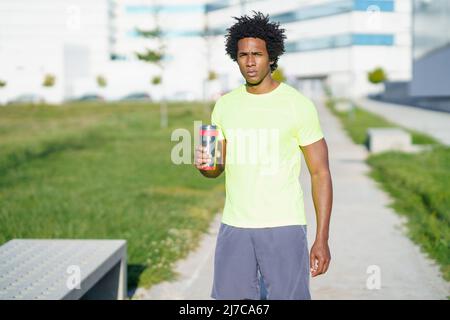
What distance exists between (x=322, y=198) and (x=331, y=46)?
53381mm

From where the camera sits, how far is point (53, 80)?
82.5 meters

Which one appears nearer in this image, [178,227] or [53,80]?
[178,227]

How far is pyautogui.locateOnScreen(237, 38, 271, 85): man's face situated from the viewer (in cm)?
303

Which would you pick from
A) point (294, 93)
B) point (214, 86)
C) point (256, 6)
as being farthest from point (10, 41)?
point (294, 93)

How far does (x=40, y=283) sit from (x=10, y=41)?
266 ft

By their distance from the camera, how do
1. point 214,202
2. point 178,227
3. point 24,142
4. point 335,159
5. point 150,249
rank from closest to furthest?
1. point 150,249
2. point 178,227
3. point 214,202
4. point 335,159
5. point 24,142

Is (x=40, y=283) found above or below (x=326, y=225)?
below

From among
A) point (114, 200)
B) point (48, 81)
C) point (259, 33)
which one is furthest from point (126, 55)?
point (259, 33)

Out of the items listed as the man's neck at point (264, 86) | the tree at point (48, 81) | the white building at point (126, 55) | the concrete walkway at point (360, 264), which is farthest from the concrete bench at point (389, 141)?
the tree at point (48, 81)

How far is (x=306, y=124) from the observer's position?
116 inches

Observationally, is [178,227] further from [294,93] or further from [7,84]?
[7,84]

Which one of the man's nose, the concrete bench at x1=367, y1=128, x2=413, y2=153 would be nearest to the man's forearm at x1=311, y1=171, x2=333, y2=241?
the man's nose

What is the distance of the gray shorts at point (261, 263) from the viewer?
302cm

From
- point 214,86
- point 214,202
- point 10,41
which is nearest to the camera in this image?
point 214,202
